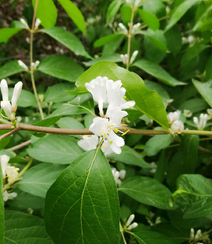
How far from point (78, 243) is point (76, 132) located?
0.32 m

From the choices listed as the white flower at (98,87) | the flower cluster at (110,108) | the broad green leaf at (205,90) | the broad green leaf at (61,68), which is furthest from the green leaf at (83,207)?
the broad green leaf at (61,68)

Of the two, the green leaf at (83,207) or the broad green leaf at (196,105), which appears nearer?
the green leaf at (83,207)

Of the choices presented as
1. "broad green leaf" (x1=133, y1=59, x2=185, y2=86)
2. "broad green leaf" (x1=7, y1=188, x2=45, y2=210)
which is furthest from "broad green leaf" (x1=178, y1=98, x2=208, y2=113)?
"broad green leaf" (x1=7, y1=188, x2=45, y2=210)

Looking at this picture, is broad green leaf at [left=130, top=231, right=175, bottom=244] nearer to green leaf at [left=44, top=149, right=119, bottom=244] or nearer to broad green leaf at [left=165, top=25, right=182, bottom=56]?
green leaf at [left=44, top=149, right=119, bottom=244]

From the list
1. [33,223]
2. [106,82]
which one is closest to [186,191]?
[106,82]

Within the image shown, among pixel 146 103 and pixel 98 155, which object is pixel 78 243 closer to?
pixel 98 155

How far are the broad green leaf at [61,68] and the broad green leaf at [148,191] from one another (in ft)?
2.25

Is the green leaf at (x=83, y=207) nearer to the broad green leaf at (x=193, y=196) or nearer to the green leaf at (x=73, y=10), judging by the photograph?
the broad green leaf at (x=193, y=196)

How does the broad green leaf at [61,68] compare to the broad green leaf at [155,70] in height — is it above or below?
above

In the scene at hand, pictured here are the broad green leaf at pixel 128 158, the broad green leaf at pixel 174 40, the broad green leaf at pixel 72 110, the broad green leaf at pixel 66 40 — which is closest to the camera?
the broad green leaf at pixel 72 110

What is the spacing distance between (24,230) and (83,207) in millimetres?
389

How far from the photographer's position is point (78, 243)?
580mm

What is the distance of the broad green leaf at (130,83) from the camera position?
0.62 metres

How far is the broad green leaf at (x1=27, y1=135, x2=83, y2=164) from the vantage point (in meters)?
0.91
